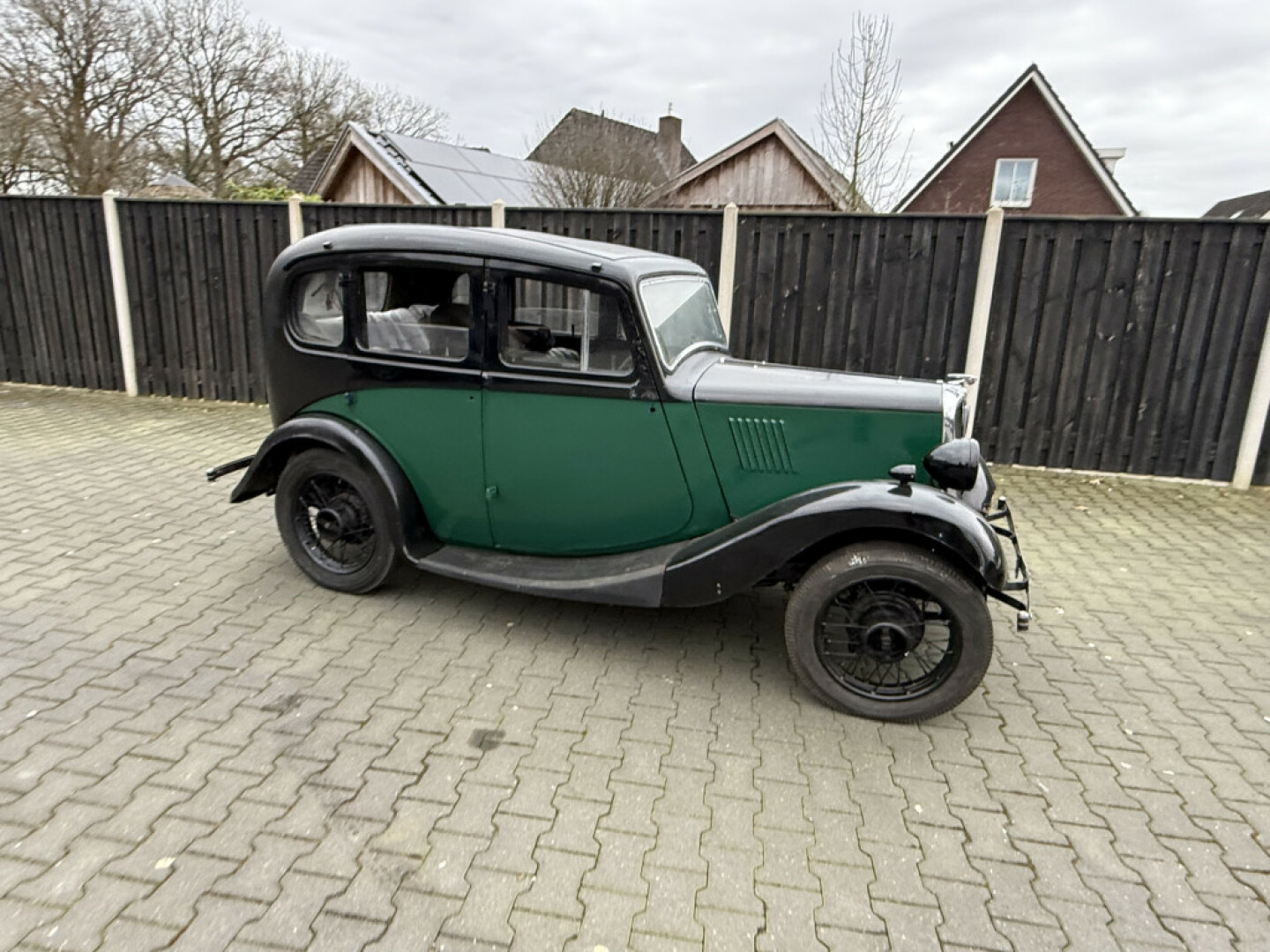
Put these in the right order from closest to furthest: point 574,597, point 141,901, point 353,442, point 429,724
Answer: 1. point 141,901
2. point 429,724
3. point 574,597
4. point 353,442

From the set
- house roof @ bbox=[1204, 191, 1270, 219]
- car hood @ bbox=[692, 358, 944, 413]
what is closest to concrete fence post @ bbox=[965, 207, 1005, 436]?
car hood @ bbox=[692, 358, 944, 413]

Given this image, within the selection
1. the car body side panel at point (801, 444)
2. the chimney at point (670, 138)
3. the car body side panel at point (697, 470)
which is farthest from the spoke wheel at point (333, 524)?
the chimney at point (670, 138)

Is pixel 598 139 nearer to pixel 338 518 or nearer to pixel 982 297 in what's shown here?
pixel 982 297

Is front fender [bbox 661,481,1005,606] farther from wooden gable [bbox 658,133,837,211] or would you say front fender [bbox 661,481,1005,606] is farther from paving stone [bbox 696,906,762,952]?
wooden gable [bbox 658,133,837,211]

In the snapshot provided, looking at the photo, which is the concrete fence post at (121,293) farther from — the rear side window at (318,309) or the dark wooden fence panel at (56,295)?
the rear side window at (318,309)

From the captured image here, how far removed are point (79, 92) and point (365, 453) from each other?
73.3 feet

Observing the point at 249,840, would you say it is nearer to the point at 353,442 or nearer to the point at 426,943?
the point at 426,943

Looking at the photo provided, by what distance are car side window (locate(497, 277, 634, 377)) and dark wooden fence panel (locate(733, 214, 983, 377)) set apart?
3978 mm

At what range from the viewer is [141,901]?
1.96m

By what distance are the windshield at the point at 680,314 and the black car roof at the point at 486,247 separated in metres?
0.09

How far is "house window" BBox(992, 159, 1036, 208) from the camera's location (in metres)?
20.1

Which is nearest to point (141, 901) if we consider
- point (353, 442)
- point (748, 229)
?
point (353, 442)

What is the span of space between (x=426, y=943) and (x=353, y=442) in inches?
92.0

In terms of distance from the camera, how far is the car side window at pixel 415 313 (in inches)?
135
